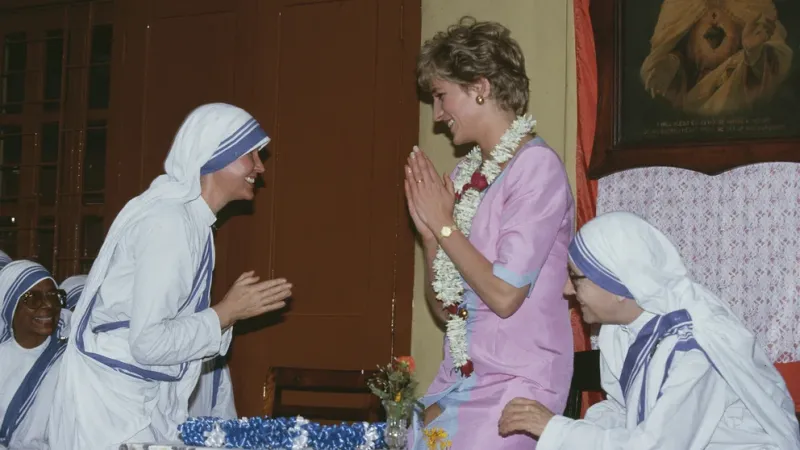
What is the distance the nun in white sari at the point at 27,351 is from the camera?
15.1ft

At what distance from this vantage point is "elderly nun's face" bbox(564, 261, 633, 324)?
9.09 feet

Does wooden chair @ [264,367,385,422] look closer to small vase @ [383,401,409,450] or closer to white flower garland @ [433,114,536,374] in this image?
white flower garland @ [433,114,536,374]

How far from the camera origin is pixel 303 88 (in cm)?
512

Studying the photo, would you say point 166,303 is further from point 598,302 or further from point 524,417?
point 598,302

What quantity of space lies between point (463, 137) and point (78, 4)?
3.87m

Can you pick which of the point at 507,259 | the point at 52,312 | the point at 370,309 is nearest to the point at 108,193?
the point at 52,312

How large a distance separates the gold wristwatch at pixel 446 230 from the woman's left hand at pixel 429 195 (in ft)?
0.05

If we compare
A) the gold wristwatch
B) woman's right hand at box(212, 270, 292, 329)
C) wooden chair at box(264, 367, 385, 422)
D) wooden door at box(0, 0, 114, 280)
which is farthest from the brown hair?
wooden door at box(0, 0, 114, 280)

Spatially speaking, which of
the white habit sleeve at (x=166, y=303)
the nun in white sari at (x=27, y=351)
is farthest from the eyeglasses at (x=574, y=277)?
the nun in white sari at (x=27, y=351)

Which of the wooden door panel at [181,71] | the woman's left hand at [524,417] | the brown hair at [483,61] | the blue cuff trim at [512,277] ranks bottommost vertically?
the woman's left hand at [524,417]

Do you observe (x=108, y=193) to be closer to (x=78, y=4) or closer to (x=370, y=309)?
(x=78, y=4)

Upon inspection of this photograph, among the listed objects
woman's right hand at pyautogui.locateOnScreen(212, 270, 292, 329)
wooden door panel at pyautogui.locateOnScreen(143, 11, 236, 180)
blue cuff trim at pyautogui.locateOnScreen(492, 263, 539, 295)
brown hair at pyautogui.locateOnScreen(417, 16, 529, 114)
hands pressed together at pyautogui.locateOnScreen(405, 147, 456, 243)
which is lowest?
woman's right hand at pyautogui.locateOnScreen(212, 270, 292, 329)

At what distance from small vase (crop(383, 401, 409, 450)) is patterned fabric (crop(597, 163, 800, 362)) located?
1937mm

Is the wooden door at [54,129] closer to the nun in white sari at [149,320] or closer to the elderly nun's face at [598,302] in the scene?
the nun in white sari at [149,320]
